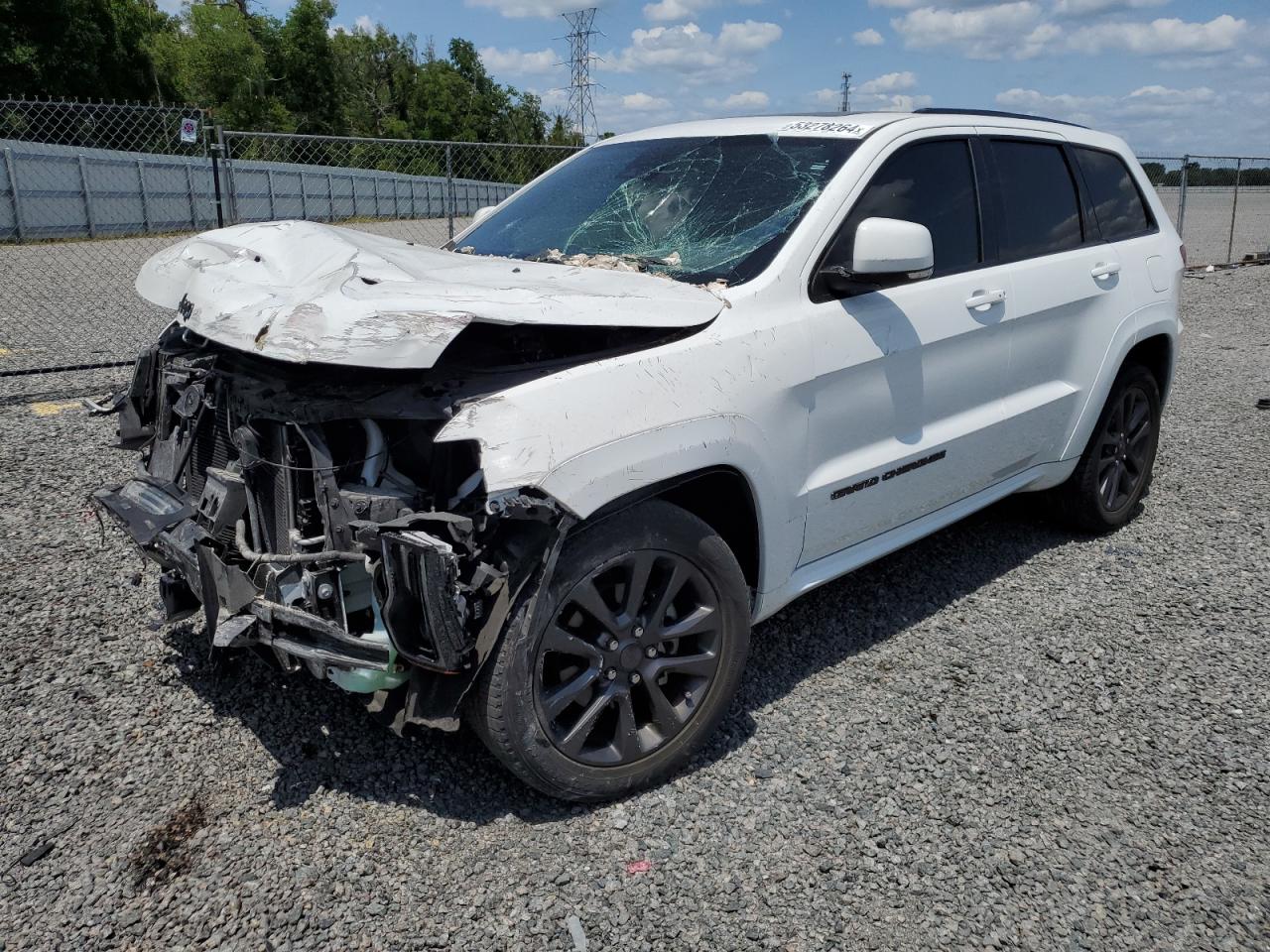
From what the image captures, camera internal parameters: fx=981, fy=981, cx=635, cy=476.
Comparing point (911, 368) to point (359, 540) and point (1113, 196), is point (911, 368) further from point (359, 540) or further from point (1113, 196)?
point (1113, 196)

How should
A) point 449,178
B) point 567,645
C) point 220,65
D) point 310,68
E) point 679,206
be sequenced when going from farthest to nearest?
point 310,68 → point 220,65 → point 449,178 → point 679,206 → point 567,645

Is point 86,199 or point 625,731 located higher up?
point 86,199

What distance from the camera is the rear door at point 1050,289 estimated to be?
4.04m

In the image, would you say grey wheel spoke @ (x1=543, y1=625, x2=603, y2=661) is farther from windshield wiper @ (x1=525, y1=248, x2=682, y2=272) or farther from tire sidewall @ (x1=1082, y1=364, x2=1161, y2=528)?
tire sidewall @ (x1=1082, y1=364, x2=1161, y2=528)

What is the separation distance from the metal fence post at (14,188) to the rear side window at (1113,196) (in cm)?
2221

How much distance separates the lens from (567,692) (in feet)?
8.99

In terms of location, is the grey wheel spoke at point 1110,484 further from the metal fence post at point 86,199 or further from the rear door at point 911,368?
the metal fence post at point 86,199

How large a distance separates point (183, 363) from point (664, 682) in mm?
1861

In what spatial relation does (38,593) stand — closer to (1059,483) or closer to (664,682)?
(664,682)

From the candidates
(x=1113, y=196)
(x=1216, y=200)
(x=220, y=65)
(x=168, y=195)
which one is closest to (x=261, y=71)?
(x=220, y=65)

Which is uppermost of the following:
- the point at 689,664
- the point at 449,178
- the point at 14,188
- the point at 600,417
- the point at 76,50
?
the point at 76,50

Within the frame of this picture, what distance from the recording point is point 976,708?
3.46m

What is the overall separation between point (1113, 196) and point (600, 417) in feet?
11.4

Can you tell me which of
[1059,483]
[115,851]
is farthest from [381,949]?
[1059,483]
